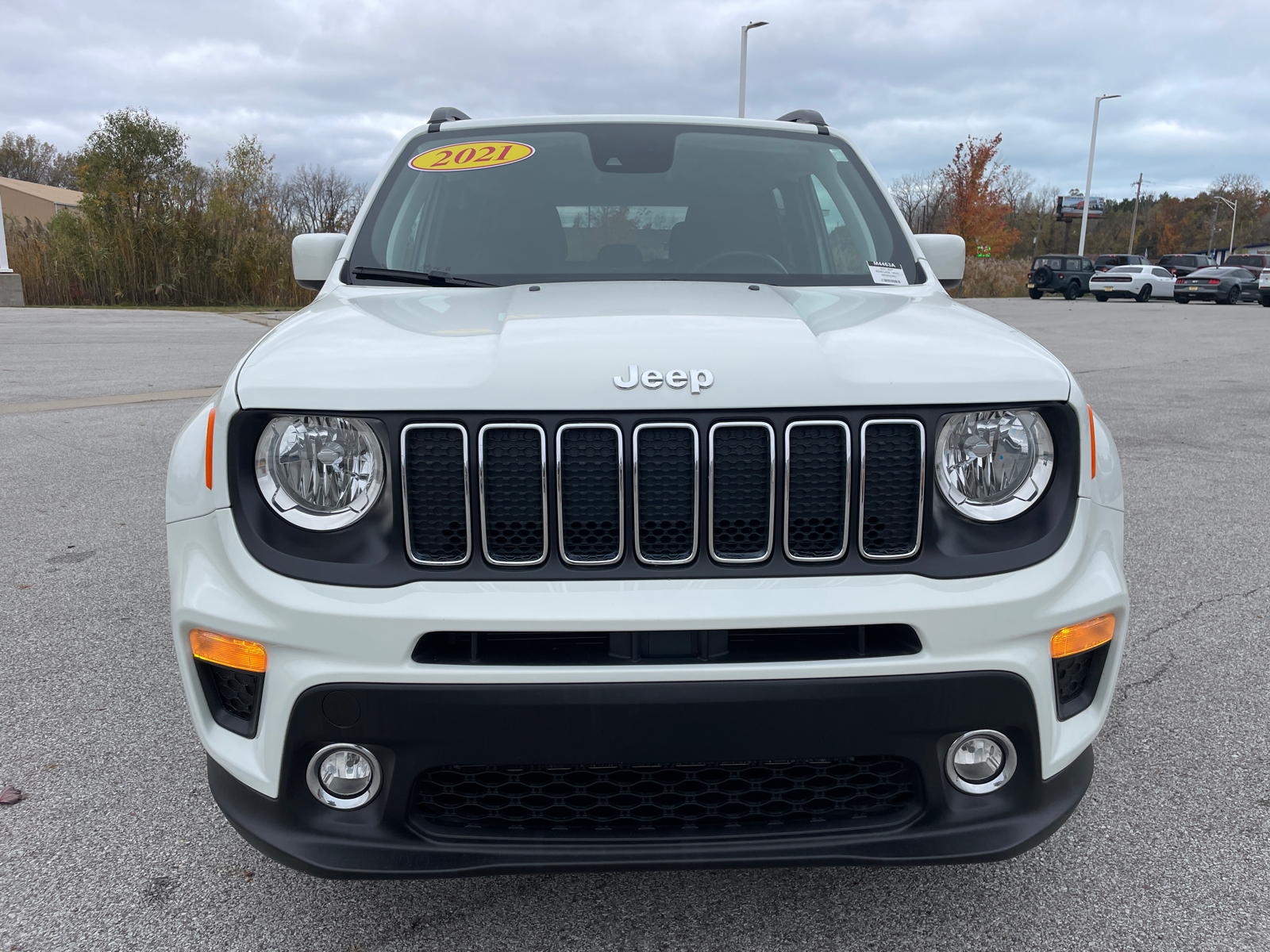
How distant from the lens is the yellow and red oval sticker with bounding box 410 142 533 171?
3.05 meters

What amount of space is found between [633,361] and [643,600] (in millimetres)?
423

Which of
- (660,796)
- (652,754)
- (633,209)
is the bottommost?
(660,796)

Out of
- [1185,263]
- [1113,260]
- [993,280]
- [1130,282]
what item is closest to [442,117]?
[1130,282]

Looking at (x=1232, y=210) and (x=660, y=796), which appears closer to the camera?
(x=660, y=796)

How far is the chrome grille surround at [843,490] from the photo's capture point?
66.9 inches

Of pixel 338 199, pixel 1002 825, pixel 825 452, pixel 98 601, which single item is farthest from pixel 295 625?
pixel 338 199

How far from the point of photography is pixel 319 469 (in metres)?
1.72

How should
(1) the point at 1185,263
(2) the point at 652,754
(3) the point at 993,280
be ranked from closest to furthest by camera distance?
(2) the point at 652,754 < (1) the point at 1185,263 < (3) the point at 993,280

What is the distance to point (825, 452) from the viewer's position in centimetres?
172

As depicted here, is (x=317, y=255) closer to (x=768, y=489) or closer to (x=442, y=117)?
(x=442, y=117)

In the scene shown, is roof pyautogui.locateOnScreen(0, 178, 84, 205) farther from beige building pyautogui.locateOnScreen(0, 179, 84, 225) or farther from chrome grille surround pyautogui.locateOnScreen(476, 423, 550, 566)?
chrome grille surround pyautogui.locateOnScreen(476, 423, 550, 566)

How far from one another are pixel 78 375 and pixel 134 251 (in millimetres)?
15201

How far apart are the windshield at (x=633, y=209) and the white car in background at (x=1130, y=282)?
37381mm

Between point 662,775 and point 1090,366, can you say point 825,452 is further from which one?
point 1090,366
